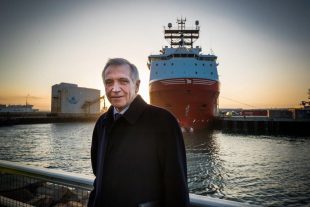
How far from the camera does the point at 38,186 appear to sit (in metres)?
3.07

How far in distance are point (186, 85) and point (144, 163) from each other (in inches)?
986

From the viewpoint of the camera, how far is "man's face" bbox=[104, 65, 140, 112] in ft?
5.88

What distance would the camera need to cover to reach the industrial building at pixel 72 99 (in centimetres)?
6581

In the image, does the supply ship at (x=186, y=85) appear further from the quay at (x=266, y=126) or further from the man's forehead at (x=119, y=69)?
the man's forehead at (x=119, y=69)

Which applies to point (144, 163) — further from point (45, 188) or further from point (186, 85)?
point (186, 85)

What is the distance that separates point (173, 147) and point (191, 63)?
1103 inches

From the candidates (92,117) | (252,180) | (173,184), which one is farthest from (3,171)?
(92,117)

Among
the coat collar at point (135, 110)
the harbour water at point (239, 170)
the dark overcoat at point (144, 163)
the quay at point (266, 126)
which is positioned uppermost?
the coat collar at point (135, 110)

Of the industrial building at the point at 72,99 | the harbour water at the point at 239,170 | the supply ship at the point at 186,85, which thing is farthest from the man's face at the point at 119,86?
Result: the industrial building at the point at 72,99

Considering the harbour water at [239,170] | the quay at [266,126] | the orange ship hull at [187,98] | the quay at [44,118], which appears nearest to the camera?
the harbour water at [239,170]

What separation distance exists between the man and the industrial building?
6793cm

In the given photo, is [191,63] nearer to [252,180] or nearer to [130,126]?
→ [252,180]

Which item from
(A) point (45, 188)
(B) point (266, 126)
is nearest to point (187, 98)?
(B) point (266, 126)

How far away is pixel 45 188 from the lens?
3166 millimetres
